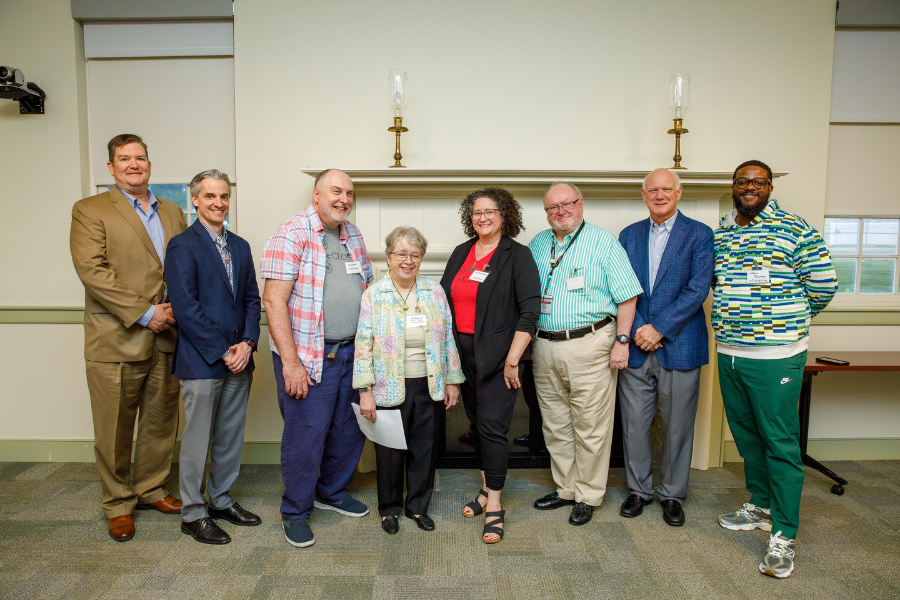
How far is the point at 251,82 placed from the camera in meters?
3.05

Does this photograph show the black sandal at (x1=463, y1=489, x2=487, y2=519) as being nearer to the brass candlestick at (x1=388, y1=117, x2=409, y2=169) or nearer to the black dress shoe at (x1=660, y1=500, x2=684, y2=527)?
the black dress shoe at (x1=660, y1=500, x2=684, y2=527)

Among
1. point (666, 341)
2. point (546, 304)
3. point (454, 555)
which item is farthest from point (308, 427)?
point (666, 341)

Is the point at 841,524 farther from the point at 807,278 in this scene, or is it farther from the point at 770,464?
the point at 807,278

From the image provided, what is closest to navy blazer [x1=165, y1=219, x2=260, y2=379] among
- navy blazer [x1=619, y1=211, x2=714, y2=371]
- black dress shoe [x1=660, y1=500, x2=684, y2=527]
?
navy blazer [x1=619, y1=211, x2=714, y2=371]

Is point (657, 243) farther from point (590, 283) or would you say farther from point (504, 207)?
point (504, 207)

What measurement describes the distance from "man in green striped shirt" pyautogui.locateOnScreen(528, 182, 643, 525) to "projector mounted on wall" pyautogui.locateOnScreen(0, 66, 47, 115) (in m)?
3.18

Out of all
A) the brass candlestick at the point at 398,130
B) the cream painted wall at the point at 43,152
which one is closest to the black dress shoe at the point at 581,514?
the brass candlestick at the point at 398,130

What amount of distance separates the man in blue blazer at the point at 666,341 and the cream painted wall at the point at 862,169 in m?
1.55

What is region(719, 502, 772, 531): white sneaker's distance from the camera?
2.41 meters

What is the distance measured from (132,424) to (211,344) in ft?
2.49

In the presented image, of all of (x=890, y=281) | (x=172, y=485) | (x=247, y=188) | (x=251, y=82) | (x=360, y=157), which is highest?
(x=251, y=82)

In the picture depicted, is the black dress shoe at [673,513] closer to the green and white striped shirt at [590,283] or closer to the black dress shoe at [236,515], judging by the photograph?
the green and white striped shirt at [590,283]

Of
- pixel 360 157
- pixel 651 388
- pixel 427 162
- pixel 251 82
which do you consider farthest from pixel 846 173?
pixel 251 82

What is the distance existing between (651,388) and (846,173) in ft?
7.06
